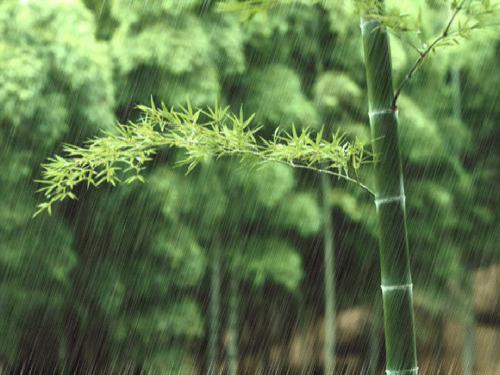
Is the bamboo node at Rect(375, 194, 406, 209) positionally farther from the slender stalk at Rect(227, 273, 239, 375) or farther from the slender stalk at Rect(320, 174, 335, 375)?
the slender stalk at Rect(227, 273, 239, 375)

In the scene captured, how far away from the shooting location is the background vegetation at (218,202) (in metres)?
6.14

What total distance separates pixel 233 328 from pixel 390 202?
5.90 meters

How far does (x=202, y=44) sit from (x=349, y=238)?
99.9 inches

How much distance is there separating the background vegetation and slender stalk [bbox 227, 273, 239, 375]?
2 centimetres

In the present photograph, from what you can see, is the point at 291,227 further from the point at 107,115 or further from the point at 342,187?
the point at 107,115

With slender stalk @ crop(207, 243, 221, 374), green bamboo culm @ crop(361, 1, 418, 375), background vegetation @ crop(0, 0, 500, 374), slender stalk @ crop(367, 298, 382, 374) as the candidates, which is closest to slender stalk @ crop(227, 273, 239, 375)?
background vegetation @ crop(0, 0, 500, 374)

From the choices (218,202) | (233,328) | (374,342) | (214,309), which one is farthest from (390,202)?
(374,342)

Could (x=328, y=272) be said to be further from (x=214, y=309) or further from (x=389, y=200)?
(x=389, y=200)

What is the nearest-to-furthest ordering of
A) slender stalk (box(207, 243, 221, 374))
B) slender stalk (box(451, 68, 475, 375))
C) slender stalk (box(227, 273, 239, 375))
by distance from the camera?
slender stalk (box(207, 243, 221, 374))
slender stalk (box(227, 273, 239, 375))
slender stalk (box(451, 68, 475, 375))

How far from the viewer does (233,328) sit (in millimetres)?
7215

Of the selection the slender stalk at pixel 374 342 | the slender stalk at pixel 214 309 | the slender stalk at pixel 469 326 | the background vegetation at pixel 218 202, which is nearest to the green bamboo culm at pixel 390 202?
the background vegetation at pixel 218 202

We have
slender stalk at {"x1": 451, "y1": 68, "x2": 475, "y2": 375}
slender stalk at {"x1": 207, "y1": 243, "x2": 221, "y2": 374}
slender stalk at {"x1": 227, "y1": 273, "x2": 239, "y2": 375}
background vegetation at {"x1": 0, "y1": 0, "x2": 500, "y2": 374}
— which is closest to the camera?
background vegetation at {"x1": 0, "y1": 0, "x2": 500, "y2": 374}

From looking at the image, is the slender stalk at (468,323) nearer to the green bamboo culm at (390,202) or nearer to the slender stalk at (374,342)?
the slender stalk at (374,342)

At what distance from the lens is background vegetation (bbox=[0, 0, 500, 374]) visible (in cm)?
614
